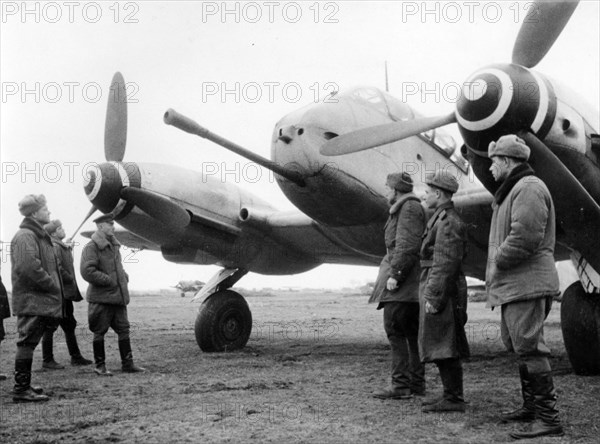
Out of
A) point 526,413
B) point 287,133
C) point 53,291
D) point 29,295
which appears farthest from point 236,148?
point 526,413

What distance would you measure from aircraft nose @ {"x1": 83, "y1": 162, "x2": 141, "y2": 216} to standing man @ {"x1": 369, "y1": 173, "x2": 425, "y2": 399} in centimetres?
388

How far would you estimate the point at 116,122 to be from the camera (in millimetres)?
8438

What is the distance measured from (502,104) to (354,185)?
2.53 meters

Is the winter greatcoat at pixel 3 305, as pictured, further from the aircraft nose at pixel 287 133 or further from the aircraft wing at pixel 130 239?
the aircraft nose at pixel 287 133

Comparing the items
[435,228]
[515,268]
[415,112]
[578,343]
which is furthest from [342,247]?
[515,268]

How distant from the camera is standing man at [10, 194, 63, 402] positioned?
544 centimetres

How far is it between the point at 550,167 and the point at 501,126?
21.0 inches

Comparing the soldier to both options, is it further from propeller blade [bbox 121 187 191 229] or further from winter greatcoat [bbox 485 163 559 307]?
winter greatcoat [bbox 485 163 559 307]

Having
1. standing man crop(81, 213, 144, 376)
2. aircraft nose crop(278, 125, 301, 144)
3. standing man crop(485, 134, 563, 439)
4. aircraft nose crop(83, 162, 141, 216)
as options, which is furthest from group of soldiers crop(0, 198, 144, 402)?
standing man crop(485, 134, 563, 439)

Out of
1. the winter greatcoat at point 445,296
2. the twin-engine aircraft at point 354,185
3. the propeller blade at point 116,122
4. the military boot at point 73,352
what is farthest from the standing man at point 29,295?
the winter greatcoat at point 445,296

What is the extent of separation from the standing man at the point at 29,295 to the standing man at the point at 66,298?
1919mm

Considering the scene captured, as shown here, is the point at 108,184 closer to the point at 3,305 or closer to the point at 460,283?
the point at 3,305

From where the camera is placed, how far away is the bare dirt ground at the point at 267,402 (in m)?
3.86

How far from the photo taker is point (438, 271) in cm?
450
